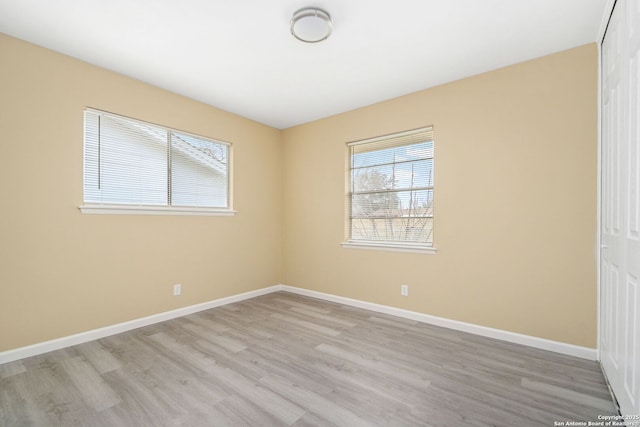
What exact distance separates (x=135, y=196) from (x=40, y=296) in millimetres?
A: 1201

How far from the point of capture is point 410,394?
197 centimetres

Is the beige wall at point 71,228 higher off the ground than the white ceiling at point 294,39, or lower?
lower

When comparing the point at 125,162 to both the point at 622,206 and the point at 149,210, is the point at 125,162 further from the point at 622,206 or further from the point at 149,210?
the point at 622,206

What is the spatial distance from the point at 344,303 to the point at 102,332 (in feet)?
9.03

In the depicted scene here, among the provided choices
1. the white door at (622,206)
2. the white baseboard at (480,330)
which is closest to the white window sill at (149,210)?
the white baseboard at (480,330)

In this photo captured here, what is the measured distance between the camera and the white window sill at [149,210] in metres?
2.85

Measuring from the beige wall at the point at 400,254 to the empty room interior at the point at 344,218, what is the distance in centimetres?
2

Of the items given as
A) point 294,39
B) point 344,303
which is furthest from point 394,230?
point 294,39

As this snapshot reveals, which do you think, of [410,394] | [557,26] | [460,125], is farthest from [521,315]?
[557,26]

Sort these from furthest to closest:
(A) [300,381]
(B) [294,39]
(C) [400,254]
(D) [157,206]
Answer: (C) [400,254] < (D) [157,206] < (B) [294,39] < (A) [300,381]

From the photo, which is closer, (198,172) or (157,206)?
(157,206)

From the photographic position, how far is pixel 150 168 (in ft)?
11.0

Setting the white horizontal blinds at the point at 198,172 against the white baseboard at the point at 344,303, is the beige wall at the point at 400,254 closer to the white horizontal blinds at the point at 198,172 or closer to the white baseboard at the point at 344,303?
the white baseboard at the point at 344,303

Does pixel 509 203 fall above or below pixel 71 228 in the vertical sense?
above
